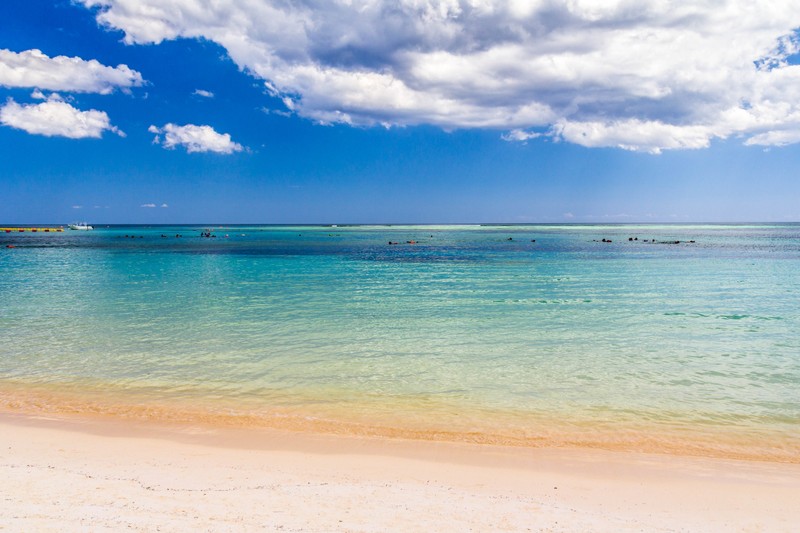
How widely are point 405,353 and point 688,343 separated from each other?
913cm

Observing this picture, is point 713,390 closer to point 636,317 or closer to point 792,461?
point 792,461

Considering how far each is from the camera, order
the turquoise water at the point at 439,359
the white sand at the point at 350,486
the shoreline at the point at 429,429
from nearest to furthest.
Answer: the white sand at the point at 350,486
the shoreline at the point at 429,429
the turquoise water at the point at 439,359

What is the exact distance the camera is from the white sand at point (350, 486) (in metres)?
A: 5.75

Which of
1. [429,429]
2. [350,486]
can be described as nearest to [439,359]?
[429,429]

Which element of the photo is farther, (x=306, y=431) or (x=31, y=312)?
(x=31, y=312)

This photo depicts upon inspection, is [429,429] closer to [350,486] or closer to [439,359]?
[350,486]

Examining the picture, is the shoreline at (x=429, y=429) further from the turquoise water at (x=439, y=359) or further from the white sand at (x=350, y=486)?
the white sand at (x=350, y=486)

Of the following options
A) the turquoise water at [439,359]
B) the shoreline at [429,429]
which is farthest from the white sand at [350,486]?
the turquoise water at [439,359]

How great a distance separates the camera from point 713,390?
452 inches

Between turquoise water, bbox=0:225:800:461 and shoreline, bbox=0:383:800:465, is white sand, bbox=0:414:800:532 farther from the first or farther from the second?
turquoise water, bbox=0:225:800:461

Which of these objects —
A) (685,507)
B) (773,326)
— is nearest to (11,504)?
(685,507)

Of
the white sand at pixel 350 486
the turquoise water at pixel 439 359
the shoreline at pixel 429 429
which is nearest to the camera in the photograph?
the white sand at pixel 350 486

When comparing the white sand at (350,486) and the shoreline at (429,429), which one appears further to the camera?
the shoreline at (429,429)

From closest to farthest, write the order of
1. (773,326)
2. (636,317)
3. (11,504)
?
(11,504) → (773,326) → (636,317)
